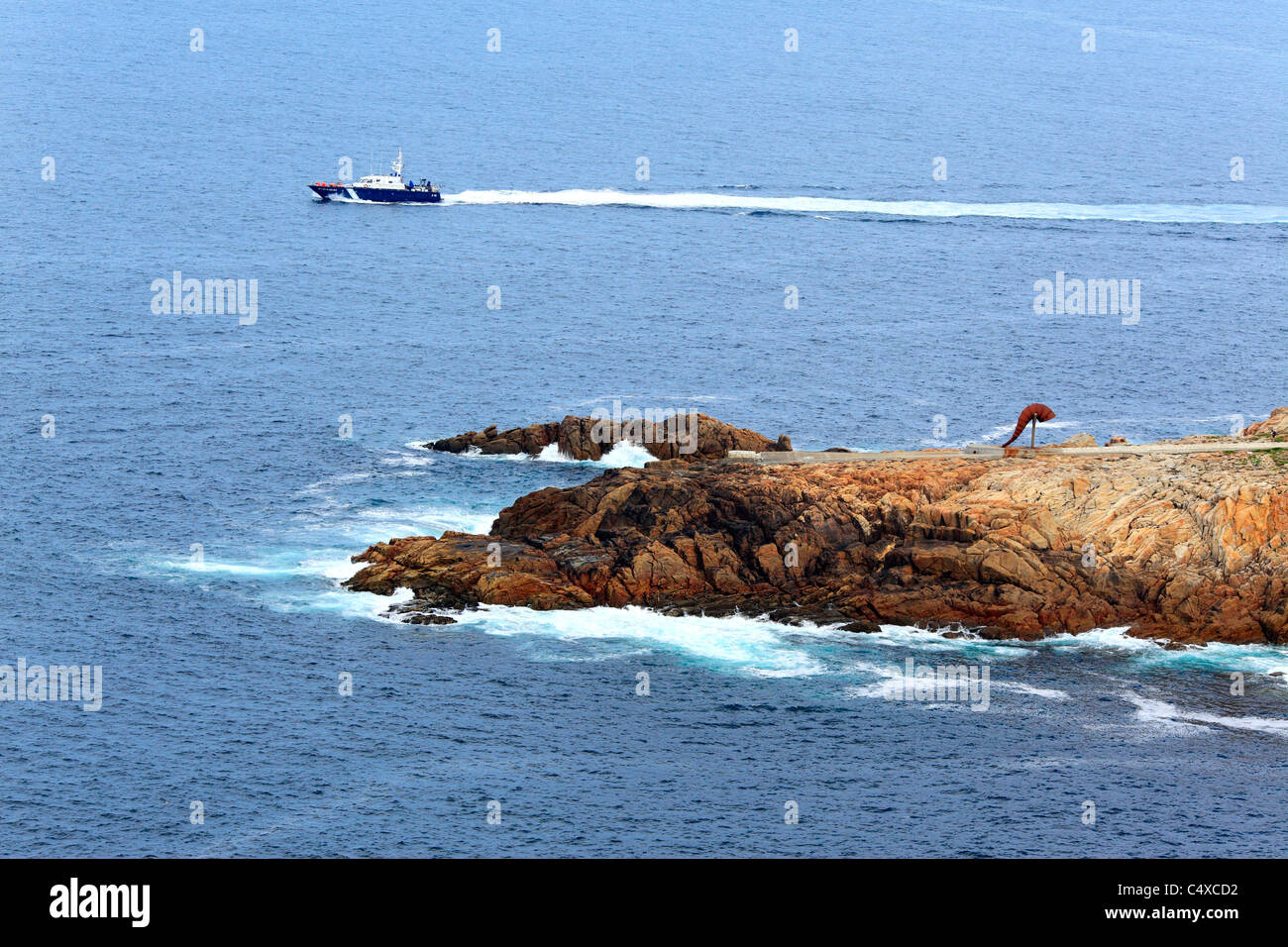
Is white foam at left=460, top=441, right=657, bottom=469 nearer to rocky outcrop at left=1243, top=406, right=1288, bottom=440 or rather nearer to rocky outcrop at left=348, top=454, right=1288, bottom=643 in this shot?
rocky outcrop at left=348, top=454, right=1288, bottom=643

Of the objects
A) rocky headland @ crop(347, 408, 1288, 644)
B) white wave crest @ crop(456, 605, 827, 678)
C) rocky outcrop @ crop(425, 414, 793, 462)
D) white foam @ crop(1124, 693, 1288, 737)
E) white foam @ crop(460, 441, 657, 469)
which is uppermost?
rocky outcrop @ crop(425, 414, 793, 462)

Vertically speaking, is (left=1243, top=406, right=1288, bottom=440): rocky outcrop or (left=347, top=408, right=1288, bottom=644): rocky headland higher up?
(left=1243, top=406, right=1288, bottom=440): rocky outcrop

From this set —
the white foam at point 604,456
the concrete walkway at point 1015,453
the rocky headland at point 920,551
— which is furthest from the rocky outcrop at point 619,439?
the rocky headland at point 920,551

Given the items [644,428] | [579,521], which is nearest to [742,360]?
[644,428]

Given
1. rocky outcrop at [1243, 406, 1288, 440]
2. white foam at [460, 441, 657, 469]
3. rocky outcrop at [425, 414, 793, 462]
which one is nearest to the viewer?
rocky outcrop at [1243, 406, 1288, 440]

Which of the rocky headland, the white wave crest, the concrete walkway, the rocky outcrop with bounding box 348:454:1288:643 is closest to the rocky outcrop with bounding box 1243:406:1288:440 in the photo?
the concrete walkway

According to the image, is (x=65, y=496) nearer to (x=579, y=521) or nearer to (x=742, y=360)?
(x=579, y=521)
